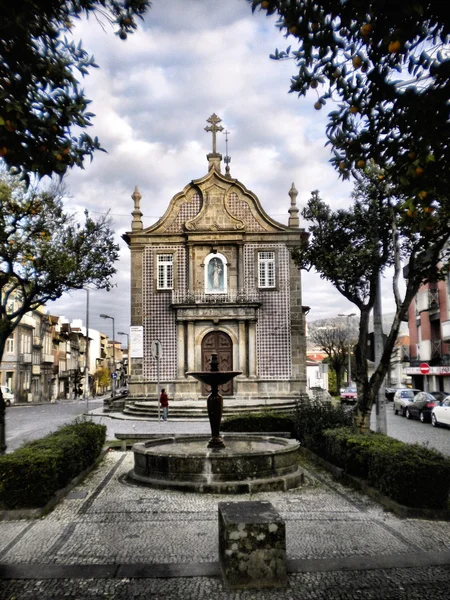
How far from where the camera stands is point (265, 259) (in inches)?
1254

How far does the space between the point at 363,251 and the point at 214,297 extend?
16.0 metres

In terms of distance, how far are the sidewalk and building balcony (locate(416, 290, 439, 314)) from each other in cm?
3426

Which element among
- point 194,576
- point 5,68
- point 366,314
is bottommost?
point 194,576

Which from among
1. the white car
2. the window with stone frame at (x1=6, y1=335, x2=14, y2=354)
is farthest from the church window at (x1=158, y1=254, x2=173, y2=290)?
the window with stone frame at (x1=6, y1=335, x2=14, y2=354)

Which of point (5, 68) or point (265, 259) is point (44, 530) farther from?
point (265, 259)

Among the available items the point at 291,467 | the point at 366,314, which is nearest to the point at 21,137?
the point at 291,467

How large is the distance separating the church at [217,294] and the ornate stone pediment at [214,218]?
0.18ft

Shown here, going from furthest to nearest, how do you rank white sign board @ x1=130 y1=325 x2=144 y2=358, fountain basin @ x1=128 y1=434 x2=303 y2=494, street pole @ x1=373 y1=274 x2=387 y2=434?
white sign board @ x1=130 y1=325 x2=144 y2=358
street pole @ x1=373 y1=274 x2=387 y2=434
fountain basin @ x1=128 y1=434 x2=303 y2=494

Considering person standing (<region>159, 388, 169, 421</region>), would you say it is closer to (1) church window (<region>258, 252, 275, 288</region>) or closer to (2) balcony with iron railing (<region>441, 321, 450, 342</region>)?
(1) church window (<region>258, 252, 275, 288</region>)

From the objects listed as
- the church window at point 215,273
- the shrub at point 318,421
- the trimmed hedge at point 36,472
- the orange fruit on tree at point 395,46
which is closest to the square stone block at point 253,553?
the trimmed hedge at point 36,472

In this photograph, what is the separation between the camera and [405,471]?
8.34m

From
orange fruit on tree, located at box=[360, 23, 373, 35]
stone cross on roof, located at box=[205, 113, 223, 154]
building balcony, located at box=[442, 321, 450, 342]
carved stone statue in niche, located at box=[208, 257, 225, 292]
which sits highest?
stone cross on roof, located at box=[205, 113, 223, 154]

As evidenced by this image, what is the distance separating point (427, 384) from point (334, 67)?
42.5 metres

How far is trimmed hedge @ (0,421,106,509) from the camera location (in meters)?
8.56
